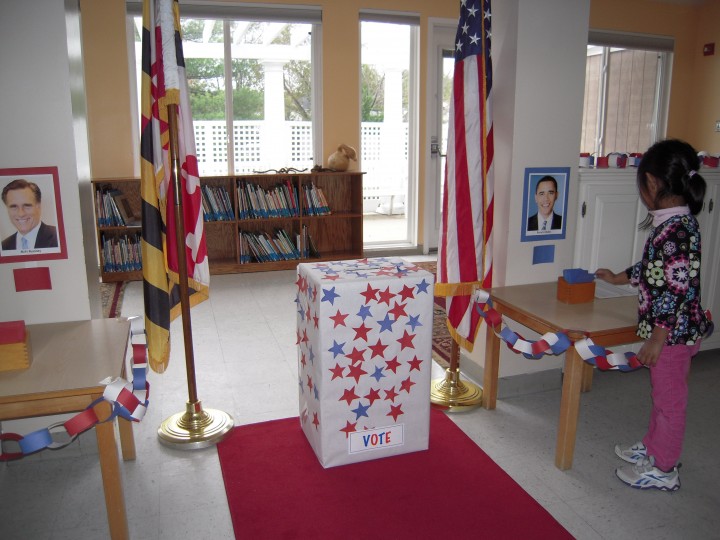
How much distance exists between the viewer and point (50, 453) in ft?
8.05

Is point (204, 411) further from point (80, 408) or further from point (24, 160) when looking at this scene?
point (24, 160)

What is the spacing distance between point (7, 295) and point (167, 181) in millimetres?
796

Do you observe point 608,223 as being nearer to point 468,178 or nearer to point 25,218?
point 468,178

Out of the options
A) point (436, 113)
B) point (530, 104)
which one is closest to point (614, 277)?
point (530, 104)

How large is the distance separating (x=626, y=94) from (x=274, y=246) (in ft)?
17.0

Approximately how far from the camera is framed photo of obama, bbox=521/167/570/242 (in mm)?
2857

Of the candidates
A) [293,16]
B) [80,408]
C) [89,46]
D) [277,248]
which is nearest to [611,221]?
[80,408]

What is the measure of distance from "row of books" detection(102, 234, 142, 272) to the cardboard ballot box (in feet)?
12.0

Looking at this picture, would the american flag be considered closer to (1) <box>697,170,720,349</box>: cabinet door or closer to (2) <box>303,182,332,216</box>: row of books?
(1) <box>697,170,720,349</box>: cabinet door

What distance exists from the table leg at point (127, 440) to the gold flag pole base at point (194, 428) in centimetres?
16

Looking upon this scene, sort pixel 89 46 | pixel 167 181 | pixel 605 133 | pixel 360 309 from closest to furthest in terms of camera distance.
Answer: pixel 360 309 → pixel 167 181 → pixel 89 46 → pixel 605 133

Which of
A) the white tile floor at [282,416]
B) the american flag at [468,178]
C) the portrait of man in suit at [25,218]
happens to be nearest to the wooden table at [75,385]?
the white tile floor at [282,416]

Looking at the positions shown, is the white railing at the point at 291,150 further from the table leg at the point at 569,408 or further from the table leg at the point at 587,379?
the table leg at the point at 569,408

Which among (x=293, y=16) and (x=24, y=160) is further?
(x=293, y=16)
